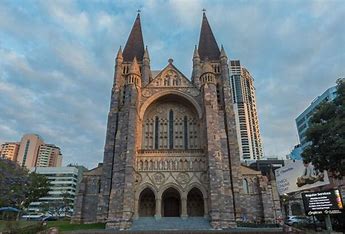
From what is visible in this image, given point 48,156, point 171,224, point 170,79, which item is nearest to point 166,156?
point 171,224

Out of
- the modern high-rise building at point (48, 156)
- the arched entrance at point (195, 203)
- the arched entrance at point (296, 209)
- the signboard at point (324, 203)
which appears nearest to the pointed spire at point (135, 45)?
the arched entrance at point (195, 203)

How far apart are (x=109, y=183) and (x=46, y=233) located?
12.1 meters

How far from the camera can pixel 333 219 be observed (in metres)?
19.6

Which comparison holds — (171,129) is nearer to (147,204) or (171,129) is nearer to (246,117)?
(147,204)

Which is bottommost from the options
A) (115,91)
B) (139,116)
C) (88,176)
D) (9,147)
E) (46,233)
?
(46,233)

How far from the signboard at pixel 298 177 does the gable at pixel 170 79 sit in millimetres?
19884

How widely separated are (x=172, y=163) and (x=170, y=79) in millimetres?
11511

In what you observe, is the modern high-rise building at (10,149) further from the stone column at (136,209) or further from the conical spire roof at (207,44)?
the stone column at (136,209)

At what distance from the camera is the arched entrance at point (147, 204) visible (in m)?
29.0

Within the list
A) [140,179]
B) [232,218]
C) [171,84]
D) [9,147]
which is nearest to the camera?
[232,218]

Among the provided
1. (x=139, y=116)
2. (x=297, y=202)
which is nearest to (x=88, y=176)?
(x=139, y=116)

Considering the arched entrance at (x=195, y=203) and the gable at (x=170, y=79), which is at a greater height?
the gable at (x=170, y=79)

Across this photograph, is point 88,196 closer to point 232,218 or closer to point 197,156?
point 197,156

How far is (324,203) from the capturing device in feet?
53.3
